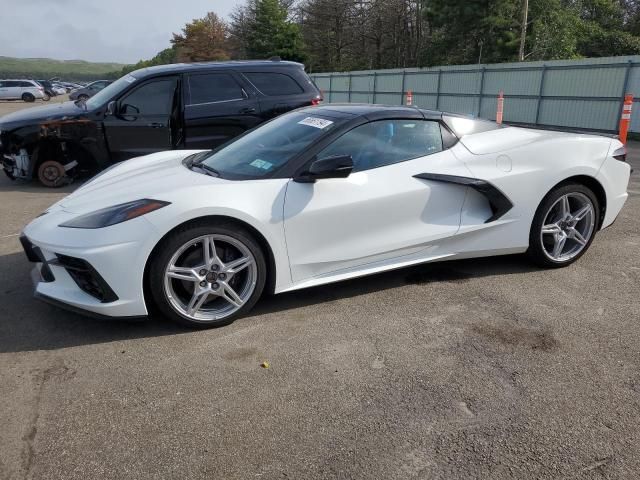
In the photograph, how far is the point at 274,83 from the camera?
25.5 feet

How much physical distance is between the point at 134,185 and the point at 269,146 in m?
0.98

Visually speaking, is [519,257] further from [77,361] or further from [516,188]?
[77,361]

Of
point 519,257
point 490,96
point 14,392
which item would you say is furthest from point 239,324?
point 490,96

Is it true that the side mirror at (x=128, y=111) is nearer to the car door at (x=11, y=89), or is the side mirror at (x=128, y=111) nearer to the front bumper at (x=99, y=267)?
the front bumper at (x=99, y=267)

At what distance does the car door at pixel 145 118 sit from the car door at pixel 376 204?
452 centimetres

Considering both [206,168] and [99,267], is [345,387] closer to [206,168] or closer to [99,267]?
[99,267]

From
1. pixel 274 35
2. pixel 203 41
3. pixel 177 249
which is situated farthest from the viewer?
pixel 203 41

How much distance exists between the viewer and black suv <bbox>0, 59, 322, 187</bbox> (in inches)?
288

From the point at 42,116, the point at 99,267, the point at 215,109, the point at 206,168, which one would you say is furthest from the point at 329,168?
the point at 42,116

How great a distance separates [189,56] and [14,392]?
7905 centimetres

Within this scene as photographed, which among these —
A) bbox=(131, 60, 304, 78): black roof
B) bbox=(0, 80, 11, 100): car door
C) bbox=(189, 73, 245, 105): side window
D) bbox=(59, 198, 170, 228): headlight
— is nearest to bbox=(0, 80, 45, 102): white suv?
bbox=(0, 80, 11, 100): car door

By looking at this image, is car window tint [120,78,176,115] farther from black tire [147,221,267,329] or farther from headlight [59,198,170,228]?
black tire [147,221,267,329]

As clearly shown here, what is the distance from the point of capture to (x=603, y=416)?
2.44 metres

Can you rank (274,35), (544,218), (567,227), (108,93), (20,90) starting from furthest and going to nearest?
(274,35)
(20,90)
(108,93)
(567,227)
(544,218)
